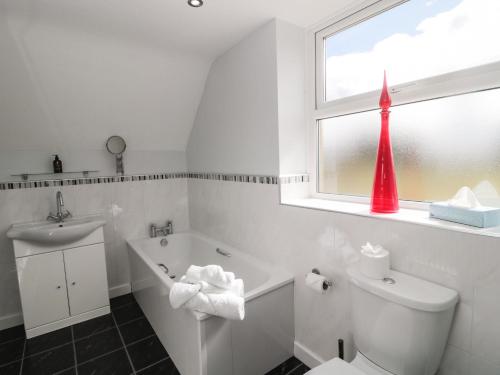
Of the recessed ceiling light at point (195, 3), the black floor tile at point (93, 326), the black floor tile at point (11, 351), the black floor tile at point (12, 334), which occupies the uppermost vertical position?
the recessed ceiling light at point (195, 3)

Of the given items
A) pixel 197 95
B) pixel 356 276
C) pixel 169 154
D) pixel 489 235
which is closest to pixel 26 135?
pixel 169 154

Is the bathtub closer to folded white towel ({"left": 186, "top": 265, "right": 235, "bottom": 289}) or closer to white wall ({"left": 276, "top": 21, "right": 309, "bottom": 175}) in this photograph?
folded white towel ({"left": 186, "top": 265, "right": 235, "bottom": 289})

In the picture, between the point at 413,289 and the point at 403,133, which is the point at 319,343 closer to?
the point at 413,289

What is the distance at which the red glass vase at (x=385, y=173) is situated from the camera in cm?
143

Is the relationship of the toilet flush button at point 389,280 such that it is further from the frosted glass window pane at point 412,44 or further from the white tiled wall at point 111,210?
the white tiled wall at point 111,210

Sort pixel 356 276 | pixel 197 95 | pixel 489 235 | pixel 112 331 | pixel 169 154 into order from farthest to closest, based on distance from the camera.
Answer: pixel 169 154 → pixel 197 95 → pixel 112 331 → pixel 356 276 → pixel 489 235

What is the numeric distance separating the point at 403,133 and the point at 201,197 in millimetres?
1962

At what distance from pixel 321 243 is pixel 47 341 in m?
2.19

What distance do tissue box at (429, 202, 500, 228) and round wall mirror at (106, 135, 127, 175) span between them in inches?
102

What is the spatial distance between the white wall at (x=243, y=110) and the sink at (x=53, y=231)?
117cm

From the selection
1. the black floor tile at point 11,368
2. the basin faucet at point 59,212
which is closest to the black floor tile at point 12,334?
the black floor tile at point 11,368

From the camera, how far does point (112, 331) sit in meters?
2.20

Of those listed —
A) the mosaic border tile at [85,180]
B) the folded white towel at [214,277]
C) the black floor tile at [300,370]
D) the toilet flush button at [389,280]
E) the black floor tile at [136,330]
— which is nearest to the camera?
the toilet flush button at [389,280]

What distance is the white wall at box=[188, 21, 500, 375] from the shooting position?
3.46 feet
